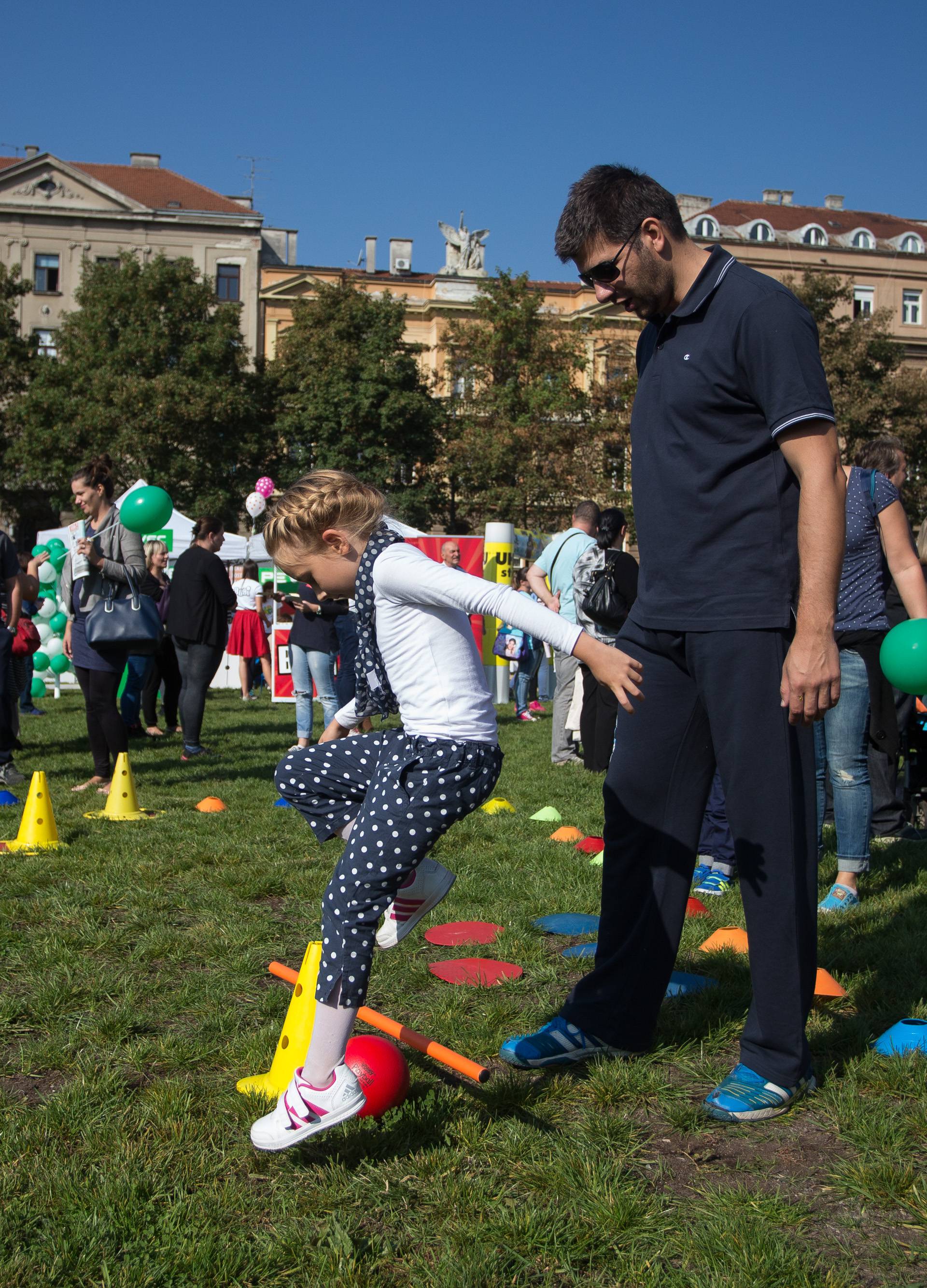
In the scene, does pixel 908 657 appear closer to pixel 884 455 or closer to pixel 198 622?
pixel 884 455

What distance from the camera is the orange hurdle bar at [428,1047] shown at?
275cm

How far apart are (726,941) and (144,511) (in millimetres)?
5465

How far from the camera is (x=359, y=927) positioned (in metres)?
2.85

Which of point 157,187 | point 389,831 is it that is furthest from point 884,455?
point 157,187

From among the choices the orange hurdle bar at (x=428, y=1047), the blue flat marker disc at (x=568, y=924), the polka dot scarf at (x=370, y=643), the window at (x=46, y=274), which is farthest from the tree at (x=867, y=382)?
the orange hurdle bar at (x=428, y=1047)

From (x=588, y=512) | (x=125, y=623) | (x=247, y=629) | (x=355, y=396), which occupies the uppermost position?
(x=355, y=396)

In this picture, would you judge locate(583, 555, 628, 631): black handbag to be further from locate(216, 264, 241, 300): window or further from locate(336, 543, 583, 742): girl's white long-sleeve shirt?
locate(216, 264, 241, 300): window

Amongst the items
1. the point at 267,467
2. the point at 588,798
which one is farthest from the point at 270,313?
the point at 588,798

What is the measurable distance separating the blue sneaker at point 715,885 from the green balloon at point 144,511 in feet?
15.6

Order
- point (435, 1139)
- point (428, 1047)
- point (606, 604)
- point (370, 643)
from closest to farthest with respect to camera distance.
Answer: point (435, 1139) < point (428, 1047) < point (370, 643) < point (606, 604)

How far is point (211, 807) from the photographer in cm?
798

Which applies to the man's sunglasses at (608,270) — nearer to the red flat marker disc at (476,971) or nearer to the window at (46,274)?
the red flat marker disc at (476,971)

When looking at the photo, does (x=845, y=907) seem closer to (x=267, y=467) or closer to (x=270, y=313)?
(x=267, y=467)

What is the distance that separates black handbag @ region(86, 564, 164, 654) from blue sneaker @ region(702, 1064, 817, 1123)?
18.6ft
